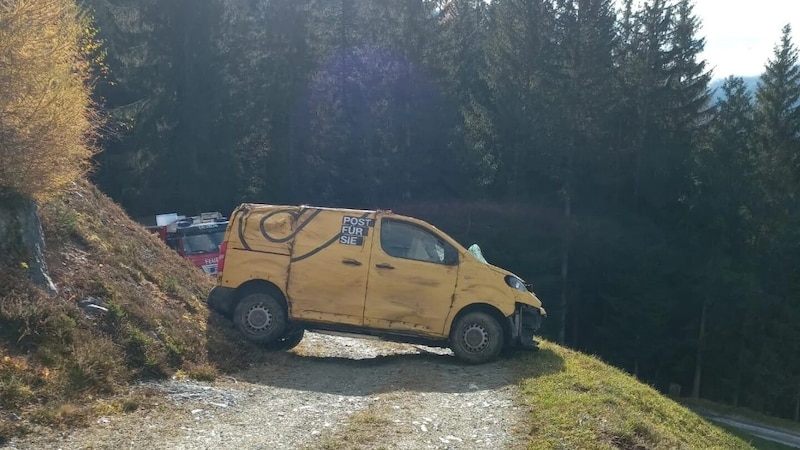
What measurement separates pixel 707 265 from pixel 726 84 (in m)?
9.07

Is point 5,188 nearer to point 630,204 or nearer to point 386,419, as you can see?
point 386,419

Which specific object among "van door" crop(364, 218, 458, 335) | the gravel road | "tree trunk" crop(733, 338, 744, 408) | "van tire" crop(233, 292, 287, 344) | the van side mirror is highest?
the van side mirror

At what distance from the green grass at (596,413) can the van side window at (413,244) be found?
1.97m

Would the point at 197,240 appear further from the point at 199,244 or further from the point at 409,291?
the point at 409,291

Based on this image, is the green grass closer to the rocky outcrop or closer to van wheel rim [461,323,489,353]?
van wheel rim [461,323,489,353]

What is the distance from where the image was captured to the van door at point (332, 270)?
1072 cm

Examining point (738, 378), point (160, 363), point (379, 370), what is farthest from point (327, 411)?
point (738, 378)

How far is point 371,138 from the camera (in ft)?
114

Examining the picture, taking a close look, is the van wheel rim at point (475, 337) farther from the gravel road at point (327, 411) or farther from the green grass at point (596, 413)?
the green grass at point (596, 413)

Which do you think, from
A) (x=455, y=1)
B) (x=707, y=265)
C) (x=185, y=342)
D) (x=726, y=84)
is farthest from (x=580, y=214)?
(x=185, y=342)

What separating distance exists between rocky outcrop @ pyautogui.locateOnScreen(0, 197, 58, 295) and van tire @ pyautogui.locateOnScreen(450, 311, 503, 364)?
5.45 m

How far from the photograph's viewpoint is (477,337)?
422 inches

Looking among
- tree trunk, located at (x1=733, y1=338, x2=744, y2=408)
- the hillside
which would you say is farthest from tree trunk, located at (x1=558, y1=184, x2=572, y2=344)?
the hillside

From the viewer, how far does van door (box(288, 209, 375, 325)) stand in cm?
1072
